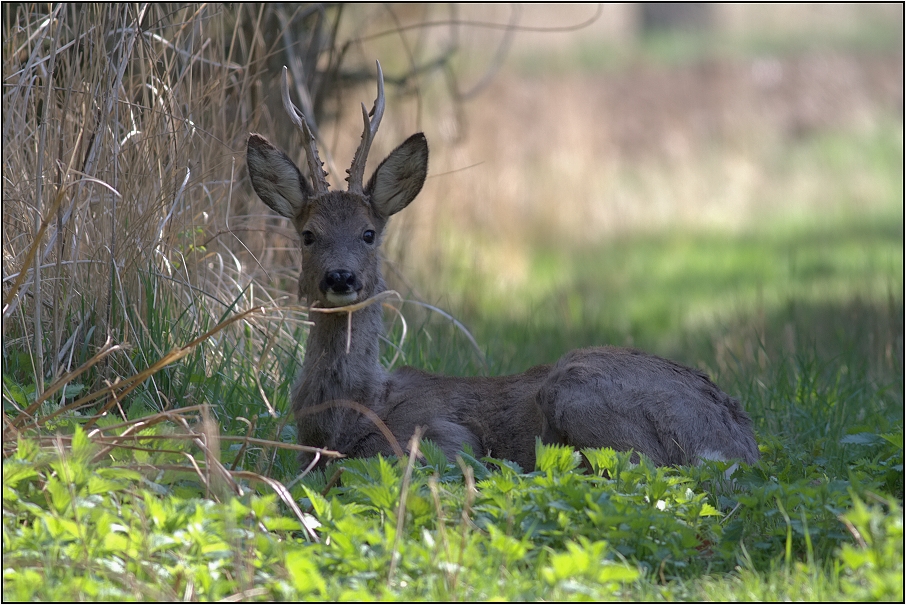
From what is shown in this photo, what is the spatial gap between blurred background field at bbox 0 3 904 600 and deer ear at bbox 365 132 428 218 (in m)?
0.80

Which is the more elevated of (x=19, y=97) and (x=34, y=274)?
(x=19, y=97)

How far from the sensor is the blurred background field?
409 centimetres

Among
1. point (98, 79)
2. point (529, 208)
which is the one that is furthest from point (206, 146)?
point (529, 208)

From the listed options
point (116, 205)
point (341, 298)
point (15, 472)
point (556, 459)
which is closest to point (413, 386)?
point (341, 298)

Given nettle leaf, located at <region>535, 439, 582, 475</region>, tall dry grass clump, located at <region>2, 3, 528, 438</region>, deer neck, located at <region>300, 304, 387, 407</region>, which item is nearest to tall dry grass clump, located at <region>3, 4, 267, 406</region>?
tall dry grass clump, located at <region>2, 3, 528, 438</region>

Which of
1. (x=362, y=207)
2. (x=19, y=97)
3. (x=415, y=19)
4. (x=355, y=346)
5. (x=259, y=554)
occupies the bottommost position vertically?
(x=259, y=554)

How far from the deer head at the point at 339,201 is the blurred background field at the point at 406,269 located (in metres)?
0.39

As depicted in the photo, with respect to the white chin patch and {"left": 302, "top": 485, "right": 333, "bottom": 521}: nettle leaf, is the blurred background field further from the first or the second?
the white chin patch

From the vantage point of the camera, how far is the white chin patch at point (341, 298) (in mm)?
5215

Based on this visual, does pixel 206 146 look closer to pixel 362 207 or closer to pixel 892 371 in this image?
pixel 362 207

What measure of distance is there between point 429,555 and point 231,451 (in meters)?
1.45

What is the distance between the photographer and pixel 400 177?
574 cm

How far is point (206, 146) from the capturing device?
6.34 meters

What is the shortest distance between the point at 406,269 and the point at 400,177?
14.1 feet
